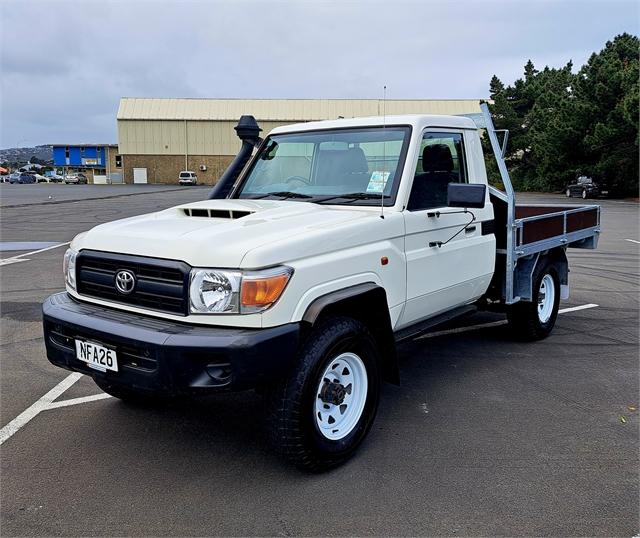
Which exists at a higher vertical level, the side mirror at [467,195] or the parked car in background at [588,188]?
the side mirror at [467,195]

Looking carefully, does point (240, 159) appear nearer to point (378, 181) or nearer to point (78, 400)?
point (378, 181)

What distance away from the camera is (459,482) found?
3.54m

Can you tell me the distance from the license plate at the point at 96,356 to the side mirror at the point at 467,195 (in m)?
2.38

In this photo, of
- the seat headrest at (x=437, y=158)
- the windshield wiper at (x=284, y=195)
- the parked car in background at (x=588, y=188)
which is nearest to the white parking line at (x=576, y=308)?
the seat headrest at (x=437, y=158)

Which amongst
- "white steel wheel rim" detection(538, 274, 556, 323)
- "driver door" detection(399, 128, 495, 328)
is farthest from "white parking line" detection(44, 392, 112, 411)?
"white steel wheel rim" detection(538, 274, 556, 323)

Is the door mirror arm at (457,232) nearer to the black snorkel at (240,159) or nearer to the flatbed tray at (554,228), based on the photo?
the flatbed tray at (554,228)

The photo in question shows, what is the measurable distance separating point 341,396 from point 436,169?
1.97 m

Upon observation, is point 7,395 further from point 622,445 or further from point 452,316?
point 622,445

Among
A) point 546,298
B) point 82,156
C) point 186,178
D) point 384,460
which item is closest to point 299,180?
point 384,460

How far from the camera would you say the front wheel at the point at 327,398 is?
337cm

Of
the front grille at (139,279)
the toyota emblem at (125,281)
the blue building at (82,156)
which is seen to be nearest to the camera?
the front grille at (139,279)

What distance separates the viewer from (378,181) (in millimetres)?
4387

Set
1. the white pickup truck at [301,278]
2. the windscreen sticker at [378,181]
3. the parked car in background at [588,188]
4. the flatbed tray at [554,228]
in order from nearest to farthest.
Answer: the white pickup truck at [301,278] < the windscreen sticker at [378,181] < the flatbed tray at [554,228] < the parked car in background at [588,188]

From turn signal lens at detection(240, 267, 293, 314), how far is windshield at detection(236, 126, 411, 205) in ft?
4.31
